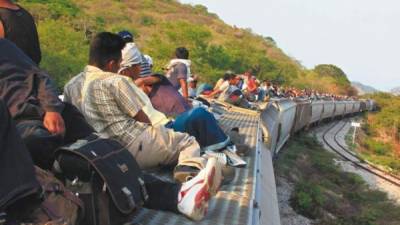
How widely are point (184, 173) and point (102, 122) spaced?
2.26 feet

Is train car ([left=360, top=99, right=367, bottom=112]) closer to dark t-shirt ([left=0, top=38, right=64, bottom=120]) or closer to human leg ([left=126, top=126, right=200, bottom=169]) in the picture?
human leg ([left=126, top=126, right=200, bottom=169])

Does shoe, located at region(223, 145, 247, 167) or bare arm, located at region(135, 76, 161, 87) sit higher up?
bare arm, located at region(135, 76, 161, 87)

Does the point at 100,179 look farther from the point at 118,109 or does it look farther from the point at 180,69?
the point at 180,69

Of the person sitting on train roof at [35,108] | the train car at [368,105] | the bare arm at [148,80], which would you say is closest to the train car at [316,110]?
the bare arm at [148,80]

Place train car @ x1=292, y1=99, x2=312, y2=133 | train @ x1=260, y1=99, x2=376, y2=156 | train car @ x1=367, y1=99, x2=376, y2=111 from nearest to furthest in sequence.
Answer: train @ x1=260, y1=99, x2=376, y2=156
train car @ x1=292, y1=99, x2=312, y2=133
train car @ x1=367, y1=99, x2=376, y2=111

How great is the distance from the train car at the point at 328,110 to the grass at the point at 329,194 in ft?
38.9

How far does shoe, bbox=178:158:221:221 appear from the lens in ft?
10.1

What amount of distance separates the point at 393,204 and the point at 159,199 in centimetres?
978

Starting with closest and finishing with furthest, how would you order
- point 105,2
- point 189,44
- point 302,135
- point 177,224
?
1. point 177,224
2. point 302,135
3. point 189,44
4. point 105,2

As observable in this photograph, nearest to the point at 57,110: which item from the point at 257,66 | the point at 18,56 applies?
the point at 18,56

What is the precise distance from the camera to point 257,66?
5453 cm

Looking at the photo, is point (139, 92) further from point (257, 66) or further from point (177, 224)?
point (257, 66)

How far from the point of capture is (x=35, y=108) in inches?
116

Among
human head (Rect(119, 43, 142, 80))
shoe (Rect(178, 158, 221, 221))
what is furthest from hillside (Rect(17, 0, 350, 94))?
shoe (Rect(178, 158, 221, 221))
